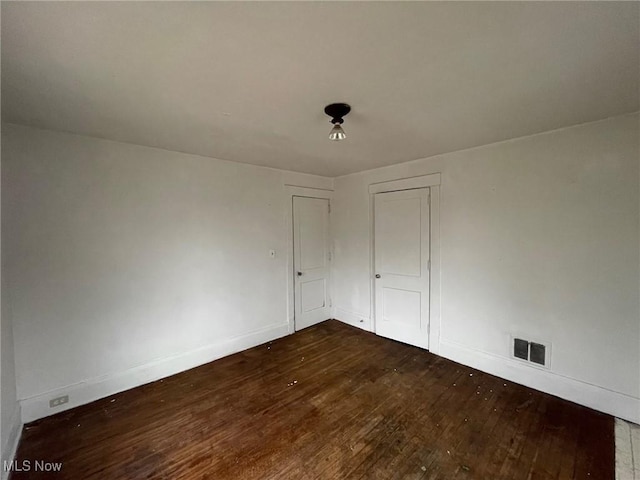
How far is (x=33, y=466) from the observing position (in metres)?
1.76

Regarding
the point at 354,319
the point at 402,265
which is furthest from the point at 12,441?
the point at 402,265

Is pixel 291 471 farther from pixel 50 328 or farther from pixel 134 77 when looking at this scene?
pixel 134 77

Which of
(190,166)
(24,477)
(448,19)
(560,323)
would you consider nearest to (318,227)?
(190,166)

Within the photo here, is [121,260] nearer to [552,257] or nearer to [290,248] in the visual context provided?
[290,248]

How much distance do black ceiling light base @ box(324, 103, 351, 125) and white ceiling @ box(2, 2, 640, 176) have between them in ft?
0.20

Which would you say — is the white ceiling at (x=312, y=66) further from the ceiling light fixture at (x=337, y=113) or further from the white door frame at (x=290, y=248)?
the white door frame at (x=290, y=248)

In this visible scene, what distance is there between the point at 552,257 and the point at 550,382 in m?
1.14

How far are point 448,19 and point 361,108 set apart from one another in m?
0.83

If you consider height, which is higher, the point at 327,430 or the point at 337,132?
the point at 337,132

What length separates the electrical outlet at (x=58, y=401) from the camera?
2.26 m

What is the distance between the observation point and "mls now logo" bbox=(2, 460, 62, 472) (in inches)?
68.4

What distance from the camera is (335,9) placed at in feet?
3.40

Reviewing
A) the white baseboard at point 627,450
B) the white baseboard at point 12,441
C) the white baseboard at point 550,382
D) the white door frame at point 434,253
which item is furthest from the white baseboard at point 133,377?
the white baseboard at point 627,450

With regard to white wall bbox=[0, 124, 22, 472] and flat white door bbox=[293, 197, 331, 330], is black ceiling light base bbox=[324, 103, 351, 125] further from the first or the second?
white wall bbox=[0, 124, 22, 472]
